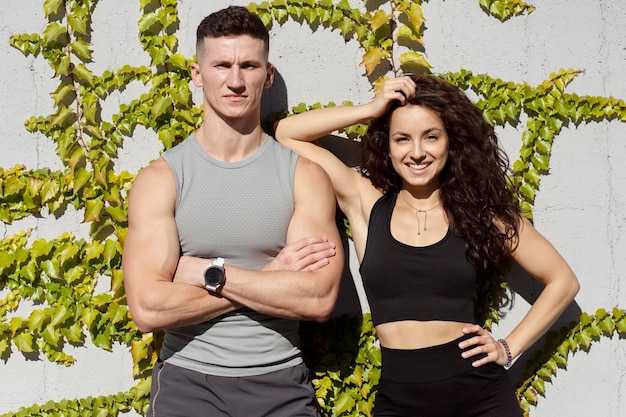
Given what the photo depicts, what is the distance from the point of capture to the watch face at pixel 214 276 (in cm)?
271

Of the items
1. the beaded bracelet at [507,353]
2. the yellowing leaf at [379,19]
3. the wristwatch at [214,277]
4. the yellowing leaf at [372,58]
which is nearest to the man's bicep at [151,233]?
the wristwatch at [214,277]

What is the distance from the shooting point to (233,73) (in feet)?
9.29

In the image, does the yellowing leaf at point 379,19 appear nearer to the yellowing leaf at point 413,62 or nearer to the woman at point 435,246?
the yellowing leaf at point 413,62

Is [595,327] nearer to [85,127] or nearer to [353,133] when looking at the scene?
[353,133]

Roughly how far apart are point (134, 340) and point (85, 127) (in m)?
1.01

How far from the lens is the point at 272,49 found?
341cm

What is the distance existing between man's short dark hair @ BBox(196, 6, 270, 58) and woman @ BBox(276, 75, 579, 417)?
19.1 inches

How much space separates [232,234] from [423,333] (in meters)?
0.87

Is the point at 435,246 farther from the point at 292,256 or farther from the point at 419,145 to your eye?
the point at 292,256

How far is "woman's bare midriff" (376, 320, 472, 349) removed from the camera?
115 inches

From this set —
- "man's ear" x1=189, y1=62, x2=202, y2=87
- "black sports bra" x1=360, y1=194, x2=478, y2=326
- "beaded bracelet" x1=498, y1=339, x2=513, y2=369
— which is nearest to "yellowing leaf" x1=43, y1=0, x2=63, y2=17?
"man's ear" x1=189, y1=62, x2=202, y2=87

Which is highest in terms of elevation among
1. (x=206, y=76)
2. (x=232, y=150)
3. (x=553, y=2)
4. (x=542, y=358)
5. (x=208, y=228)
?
(x=553, y=2)

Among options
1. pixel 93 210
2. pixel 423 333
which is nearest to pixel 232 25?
pixel 93 210

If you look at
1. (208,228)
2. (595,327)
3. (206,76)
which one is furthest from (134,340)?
(595,327)
